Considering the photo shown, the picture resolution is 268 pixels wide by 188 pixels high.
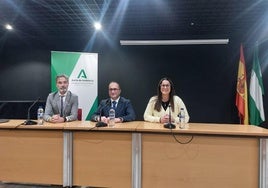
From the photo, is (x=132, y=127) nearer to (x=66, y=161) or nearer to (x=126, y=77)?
(x=66, y=161)

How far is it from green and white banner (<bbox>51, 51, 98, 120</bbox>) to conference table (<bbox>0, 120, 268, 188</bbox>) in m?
2.18

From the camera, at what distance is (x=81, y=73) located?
4625mm

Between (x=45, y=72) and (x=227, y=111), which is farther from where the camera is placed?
(x=45, y=72)

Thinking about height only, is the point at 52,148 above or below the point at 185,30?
below

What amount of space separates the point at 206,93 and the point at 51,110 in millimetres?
3142

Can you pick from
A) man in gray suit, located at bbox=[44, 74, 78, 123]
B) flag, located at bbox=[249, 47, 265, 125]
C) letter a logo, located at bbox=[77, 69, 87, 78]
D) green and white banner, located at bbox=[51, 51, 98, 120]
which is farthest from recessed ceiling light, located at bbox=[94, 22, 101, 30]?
flag, located at bbox=[249, 47, 265, 125]

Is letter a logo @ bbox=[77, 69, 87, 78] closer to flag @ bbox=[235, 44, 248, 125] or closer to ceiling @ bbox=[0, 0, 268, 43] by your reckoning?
ceiling @ bbox=[0, 0, 268, 43]

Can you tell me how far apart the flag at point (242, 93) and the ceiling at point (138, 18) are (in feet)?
2.38

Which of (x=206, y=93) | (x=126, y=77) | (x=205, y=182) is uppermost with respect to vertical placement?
(x=126, y=77)

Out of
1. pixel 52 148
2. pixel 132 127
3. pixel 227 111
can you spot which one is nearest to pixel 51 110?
pixel 52 148

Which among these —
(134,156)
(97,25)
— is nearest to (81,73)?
(97,25)

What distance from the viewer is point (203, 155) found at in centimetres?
217

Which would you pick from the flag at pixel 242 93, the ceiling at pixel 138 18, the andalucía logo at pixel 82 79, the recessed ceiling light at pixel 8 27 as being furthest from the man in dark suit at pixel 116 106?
the recessed ceiling light at pixel 8 27

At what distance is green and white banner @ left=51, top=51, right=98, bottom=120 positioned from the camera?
4.60 m
